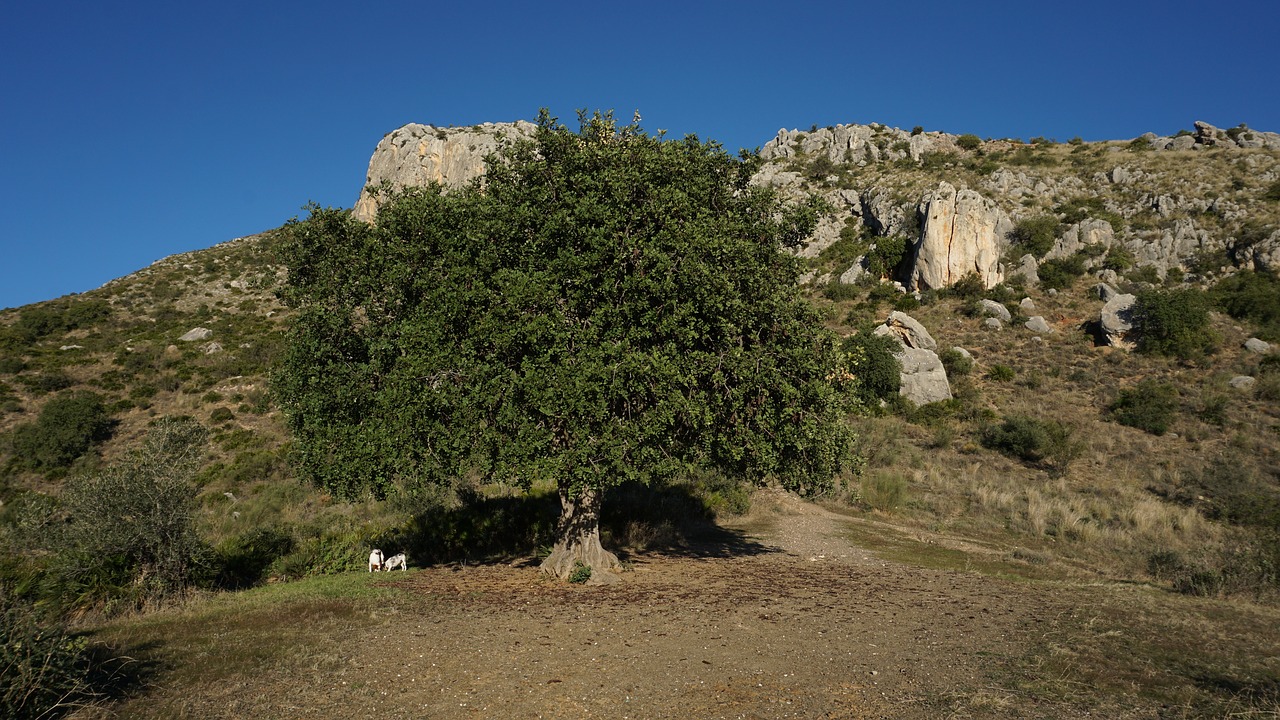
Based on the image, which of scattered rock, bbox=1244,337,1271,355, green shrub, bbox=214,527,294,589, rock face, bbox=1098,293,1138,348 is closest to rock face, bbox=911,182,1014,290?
rock face, bbox=1098,293,1138,348

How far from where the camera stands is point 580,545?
576 inches

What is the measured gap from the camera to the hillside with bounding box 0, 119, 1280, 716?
60.6 feet

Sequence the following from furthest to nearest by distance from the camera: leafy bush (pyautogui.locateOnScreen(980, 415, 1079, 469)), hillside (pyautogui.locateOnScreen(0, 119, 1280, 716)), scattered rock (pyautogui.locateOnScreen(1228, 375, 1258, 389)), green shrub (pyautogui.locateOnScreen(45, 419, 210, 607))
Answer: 1. scattered rock (pyautogui.locateOnScreen(1228, 375, 1258, 389))
2. leafy bush (pyautogui.locateOnScreen(980, 415, 1079, 469))
3. hillside (pyautogui.locateOnScreen(0, 119, 1280, 716))
4. green shrub (pyautogui.locateOnScreen(45, 419, 210, 607))

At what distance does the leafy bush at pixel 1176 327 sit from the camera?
143 feet

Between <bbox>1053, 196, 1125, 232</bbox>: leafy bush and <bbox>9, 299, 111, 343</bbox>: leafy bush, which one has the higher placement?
<bbox>1053, 196, 1125, 232</bbox>: leafy bush

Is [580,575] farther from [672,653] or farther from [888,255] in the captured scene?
[888,255]

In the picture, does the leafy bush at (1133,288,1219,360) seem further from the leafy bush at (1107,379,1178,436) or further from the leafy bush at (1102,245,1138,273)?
the leafy bush at (1102,245,1138,273)

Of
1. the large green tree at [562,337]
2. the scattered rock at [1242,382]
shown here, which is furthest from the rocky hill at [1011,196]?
the large green tree at [562,337]

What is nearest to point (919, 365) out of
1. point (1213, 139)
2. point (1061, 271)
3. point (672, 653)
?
point (1061, 271)

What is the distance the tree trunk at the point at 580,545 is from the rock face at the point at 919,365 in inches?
1316

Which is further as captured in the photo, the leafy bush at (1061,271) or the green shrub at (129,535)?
the leafy bush at (1061,271)

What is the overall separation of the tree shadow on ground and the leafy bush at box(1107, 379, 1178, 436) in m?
27.3

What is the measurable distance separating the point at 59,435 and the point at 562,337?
125 ft

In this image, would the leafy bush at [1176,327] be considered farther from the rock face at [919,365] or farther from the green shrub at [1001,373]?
the rock face at [919,365]
